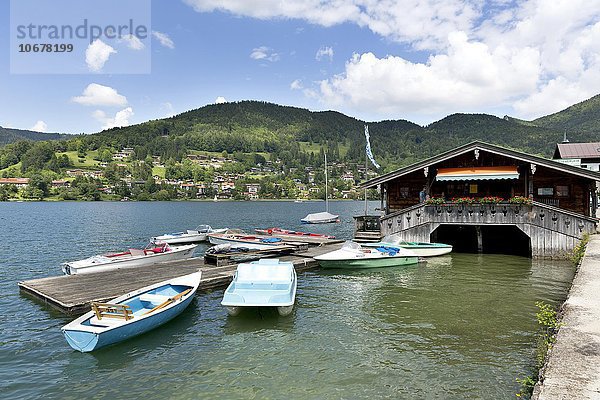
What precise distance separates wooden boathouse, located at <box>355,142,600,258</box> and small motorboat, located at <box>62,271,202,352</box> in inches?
602

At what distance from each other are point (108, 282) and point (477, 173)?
19.8m

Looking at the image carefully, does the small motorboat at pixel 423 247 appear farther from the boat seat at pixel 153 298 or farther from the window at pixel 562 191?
the boat seat at pixel 153 298

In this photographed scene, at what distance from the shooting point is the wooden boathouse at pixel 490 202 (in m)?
21.3

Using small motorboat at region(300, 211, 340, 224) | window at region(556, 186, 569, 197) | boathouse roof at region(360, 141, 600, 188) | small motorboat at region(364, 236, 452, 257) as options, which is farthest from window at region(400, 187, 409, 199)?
small motorboat at region(300, 211, 340, 224)

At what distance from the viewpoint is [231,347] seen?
1052 centimetres

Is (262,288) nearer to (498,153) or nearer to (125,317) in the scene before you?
(125,317)

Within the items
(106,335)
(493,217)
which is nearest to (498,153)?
(493,217)

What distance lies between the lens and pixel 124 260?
20.0 m

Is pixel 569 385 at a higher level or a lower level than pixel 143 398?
higher

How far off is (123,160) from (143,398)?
20583 centimetres

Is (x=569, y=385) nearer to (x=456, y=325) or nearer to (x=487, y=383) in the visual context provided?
(x=487, y=383)

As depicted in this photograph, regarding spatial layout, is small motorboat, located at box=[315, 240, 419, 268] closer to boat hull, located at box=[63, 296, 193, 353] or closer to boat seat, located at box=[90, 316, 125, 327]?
boat hull, located at box=[63, 296, 193, 353]

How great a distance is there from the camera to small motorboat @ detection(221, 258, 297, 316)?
12.3 m

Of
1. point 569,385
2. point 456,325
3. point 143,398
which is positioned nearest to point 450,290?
point 456,325
